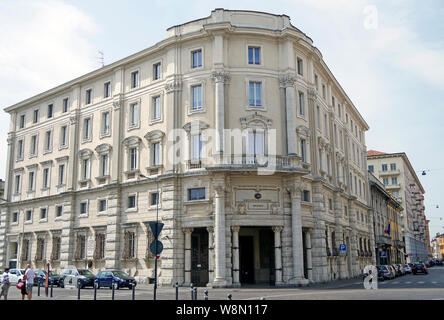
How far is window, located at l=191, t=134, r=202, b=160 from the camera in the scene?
3306cm

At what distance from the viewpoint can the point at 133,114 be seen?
3878 cm

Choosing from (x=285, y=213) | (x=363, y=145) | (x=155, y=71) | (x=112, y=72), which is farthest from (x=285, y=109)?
(x=363, y=145)

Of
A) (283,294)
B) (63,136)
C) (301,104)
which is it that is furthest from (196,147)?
(63,136)

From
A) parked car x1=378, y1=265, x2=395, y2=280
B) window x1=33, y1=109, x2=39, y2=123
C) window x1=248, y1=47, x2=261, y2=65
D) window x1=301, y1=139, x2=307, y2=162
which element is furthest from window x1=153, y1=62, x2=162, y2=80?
parked car x1=378, y1=265, x2=395, y2=280

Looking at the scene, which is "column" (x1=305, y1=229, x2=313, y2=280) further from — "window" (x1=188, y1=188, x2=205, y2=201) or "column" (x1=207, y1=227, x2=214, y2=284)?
"window" (x1=188, y1=188, x2=205, y2=201)

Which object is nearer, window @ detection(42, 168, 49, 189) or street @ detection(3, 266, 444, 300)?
street @ detection(3, 266, 444, 300)

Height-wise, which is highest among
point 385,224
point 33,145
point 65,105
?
point 65,105

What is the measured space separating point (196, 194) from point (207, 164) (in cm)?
A: 240

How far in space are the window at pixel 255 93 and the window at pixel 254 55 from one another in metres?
1.79

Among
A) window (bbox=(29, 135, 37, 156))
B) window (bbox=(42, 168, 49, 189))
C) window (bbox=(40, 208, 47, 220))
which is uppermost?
window (bbox=(29, 135, 37, 156))

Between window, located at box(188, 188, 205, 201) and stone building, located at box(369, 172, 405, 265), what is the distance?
3375 cm

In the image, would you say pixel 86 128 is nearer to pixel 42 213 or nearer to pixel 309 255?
pixel 42 213

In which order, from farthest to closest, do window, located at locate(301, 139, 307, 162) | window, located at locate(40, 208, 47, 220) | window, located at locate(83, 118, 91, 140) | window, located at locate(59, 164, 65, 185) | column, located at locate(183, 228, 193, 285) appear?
window, located at locate(40, 208, 47, 220), window, located at locate(59, 164, 65, 185), window, located at locate(83, 118, 91, 140), window, located at locate(301, 139, 307, 162), column, located at locate(183, 228, 193, 285)

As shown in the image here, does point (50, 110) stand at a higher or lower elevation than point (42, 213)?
higher
